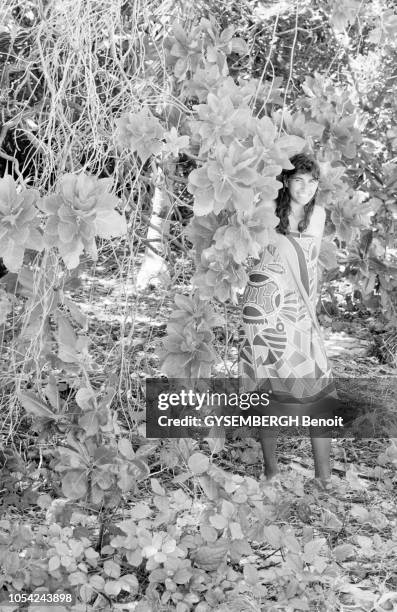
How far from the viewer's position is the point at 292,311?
8.13 feet

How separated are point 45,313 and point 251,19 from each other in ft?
8.69

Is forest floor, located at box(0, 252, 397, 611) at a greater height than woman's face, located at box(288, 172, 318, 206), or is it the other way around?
woman's face, located at box(288, 172, 318, 206)

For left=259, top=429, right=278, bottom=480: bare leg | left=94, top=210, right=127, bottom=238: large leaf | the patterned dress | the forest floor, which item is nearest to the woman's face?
the patterned dress

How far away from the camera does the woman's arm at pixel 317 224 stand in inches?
97.8

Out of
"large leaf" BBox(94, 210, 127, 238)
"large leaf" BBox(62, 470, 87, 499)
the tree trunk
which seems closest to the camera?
"large leaf" BBox(94, 210, 127, 238)

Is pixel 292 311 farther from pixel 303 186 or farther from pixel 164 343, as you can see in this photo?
pixel 164 343

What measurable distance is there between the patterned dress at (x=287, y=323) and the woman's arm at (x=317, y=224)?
0.02 m

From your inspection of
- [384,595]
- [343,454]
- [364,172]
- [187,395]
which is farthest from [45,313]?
[364,172]

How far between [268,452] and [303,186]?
2.80 feet

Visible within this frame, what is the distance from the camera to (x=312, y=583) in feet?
6.64

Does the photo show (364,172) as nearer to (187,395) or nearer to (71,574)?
(187,395)

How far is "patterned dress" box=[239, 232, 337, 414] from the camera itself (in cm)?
247

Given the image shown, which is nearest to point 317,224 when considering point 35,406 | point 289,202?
point 289,202

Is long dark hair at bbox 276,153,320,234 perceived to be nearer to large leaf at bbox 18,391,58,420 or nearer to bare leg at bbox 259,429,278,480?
bare leg at bbox 259,429,278,480
